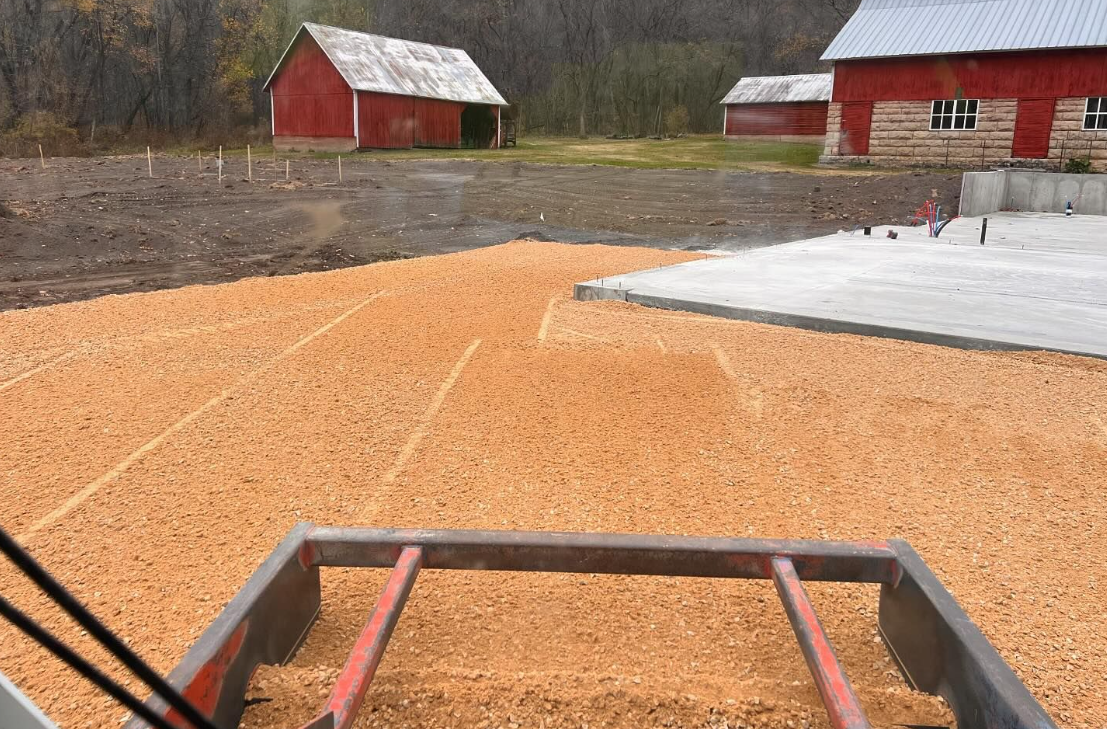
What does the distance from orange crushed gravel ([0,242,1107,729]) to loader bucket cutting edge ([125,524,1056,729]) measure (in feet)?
0.38

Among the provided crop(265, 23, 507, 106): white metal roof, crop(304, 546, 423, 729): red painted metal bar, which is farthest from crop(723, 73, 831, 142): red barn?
crop(304, 546, 423, 729): red painted metal bar

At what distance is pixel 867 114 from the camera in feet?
93.1

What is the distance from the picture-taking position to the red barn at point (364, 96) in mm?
35281

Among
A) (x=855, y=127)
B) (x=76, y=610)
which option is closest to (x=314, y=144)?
(x=855, y=127)

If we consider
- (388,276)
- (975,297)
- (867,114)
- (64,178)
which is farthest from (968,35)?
(64,178)

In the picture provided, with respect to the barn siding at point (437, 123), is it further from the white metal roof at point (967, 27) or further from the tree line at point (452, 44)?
the white metal roof at point (967, 27)

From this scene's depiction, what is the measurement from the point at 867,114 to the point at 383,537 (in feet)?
97.0

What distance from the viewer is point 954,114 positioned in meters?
26.9

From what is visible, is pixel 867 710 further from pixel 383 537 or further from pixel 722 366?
pixel 722 366

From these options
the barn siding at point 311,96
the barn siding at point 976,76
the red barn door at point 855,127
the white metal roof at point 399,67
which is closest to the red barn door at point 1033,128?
the barn siding at point 976,76

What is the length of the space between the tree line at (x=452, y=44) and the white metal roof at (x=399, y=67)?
3.79 m

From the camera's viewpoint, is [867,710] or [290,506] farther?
[290,506]

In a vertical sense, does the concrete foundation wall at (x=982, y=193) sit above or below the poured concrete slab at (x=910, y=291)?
above

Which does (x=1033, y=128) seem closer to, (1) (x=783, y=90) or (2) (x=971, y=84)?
(2) (x=971, y=84)
